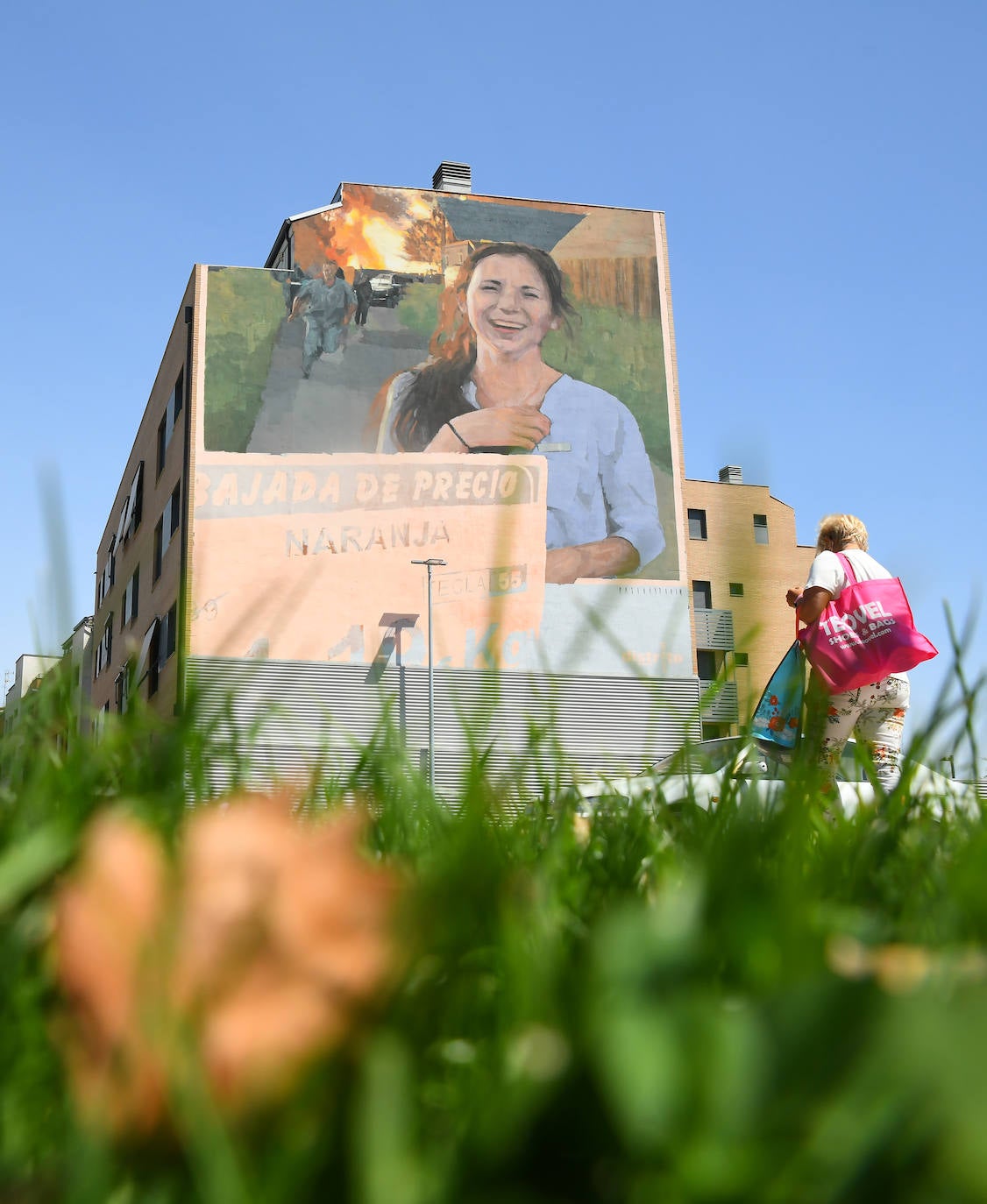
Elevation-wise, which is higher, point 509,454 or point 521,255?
point 521,255

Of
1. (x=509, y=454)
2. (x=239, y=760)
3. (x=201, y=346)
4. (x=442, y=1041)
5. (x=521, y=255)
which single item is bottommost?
(x=442, y=1041)

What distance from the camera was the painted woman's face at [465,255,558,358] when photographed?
28.7 metres

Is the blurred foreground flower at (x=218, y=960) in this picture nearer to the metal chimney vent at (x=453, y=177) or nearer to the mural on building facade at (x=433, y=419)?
the mural on building facade at (x=433, y=419)

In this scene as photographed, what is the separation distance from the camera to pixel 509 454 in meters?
27.8

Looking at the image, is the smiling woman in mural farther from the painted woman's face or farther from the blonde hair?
the blonde hair

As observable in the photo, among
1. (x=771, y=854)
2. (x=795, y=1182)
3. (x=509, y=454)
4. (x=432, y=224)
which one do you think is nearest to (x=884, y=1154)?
(x=795, y=1182)

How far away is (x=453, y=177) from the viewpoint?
3142 centimetres

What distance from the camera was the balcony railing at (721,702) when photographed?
0.90 metres

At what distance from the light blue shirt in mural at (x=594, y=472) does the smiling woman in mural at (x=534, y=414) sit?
0.07ft

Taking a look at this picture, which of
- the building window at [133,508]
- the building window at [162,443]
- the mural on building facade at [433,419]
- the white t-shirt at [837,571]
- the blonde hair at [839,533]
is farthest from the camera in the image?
the building window at [133,508]

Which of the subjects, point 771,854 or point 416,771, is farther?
point 416,771

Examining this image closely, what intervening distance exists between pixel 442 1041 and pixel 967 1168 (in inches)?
9.5

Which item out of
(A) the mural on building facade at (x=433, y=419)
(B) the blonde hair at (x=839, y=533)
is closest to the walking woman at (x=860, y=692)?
(B) the blonde hair at (x=839, y=533)

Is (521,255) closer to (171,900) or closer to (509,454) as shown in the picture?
(509,454)
